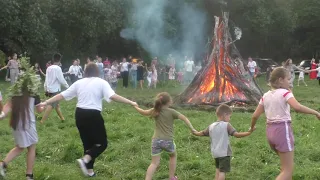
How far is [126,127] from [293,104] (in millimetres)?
6341

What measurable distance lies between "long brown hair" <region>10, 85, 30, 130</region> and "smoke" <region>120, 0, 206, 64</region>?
26820mm

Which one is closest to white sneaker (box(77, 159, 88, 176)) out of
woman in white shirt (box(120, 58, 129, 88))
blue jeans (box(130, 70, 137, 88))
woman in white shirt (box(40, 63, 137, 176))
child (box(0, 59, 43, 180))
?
woman in white shirt (box(40, 63, 137, 176))

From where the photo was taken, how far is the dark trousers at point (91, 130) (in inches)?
317

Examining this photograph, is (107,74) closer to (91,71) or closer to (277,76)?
(91,71)

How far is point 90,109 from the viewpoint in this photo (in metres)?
8.05

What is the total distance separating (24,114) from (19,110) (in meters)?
0.09

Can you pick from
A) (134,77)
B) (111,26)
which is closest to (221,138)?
(134,77)

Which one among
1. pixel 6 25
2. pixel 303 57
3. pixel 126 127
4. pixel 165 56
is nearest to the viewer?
pixel 126 127

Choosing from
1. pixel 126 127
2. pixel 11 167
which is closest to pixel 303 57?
pixel 126 127

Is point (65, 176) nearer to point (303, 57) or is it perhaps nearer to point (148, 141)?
point (148, 141)

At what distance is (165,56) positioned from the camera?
1522 inches

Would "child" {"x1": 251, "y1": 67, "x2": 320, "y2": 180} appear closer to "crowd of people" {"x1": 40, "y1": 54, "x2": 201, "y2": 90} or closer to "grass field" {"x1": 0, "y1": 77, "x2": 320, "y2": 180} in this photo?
"grass field" {"x1": 0, "y1": 77, "x2": 320, "y2": 180}

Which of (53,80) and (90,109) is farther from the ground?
(53,80)

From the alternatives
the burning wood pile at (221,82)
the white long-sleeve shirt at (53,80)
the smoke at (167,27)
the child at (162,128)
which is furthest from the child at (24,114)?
the smoke at (167,27)
